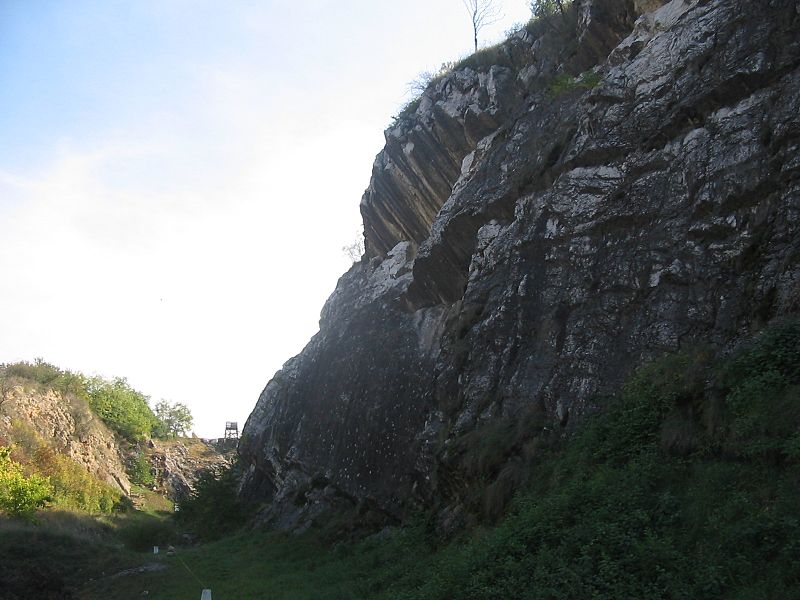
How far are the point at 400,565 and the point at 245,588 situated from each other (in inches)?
160

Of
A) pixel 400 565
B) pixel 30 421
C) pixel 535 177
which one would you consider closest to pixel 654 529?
pixel 400 565

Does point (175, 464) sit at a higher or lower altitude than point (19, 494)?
higher

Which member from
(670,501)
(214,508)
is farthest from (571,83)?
(214,508)

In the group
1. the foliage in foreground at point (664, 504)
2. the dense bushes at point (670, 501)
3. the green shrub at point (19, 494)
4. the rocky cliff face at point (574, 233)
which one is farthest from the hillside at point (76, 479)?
the dense bushes at point (670, 501)

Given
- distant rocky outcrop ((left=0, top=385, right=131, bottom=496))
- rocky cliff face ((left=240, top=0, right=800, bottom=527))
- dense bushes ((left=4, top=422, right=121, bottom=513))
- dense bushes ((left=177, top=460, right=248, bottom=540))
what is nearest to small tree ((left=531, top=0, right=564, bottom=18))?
rocky cliff face ((left=240, top=0, right=800, bottom=527))

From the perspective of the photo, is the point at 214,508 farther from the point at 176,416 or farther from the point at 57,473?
the point at 176,416

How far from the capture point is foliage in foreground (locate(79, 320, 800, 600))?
19.7ft

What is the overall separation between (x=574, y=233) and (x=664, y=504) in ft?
20.6

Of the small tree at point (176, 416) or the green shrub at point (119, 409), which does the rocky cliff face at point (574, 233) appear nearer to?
the green shrub at point (119, 409)

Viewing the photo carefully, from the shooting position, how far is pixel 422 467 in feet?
47.2

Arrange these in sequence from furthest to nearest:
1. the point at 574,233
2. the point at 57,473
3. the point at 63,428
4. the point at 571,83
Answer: the point at 63,428, the point at 57,473, the point at 571,83, the point at 574,233

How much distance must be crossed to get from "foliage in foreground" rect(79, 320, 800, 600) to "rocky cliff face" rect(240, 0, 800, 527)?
946 mm

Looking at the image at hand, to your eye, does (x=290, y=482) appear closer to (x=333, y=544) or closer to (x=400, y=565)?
(x=333, y=544)

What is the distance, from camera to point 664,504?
7.15m
